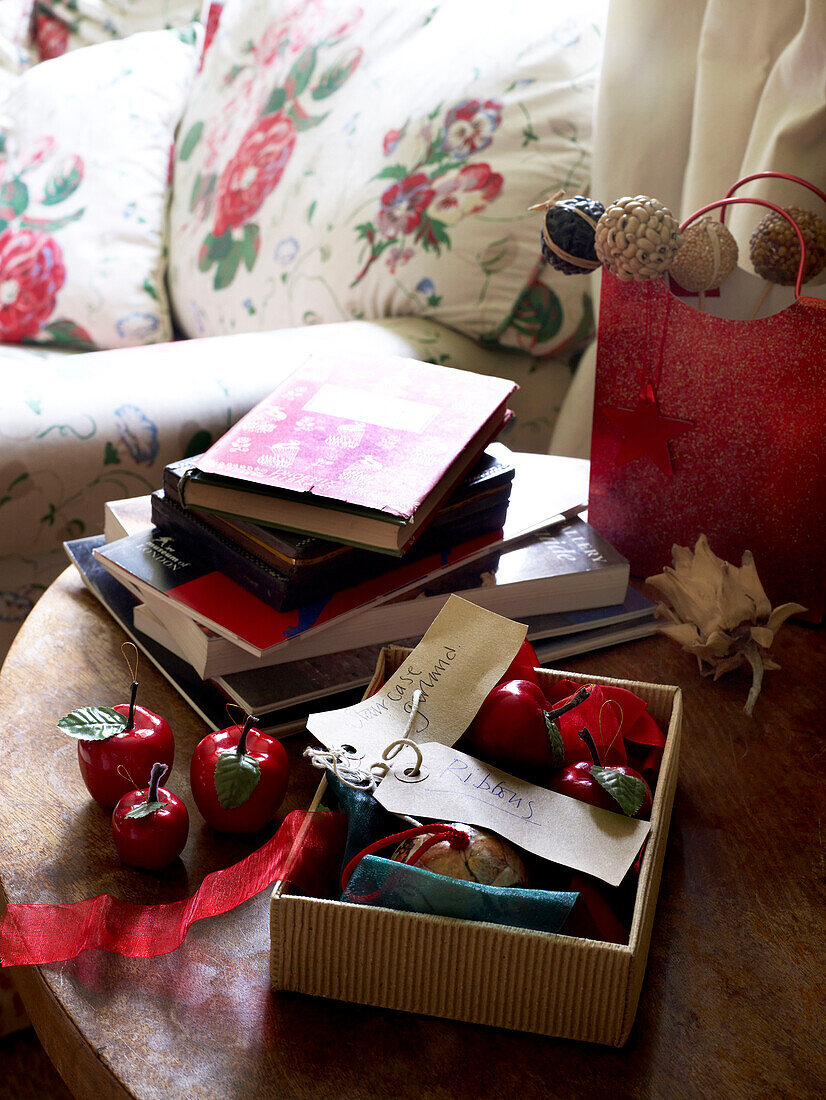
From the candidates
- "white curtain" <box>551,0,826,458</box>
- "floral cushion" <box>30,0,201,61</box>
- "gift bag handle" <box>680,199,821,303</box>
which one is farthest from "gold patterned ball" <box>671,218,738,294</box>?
"floral cushion" <box>30,0,201,61</box>

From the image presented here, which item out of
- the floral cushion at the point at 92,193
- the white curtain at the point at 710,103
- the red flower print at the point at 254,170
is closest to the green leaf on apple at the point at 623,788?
the white curtain at the point at 710,103

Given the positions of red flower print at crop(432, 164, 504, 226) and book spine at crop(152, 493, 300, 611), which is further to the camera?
red flower print at crop(432, 164, 504, 226)

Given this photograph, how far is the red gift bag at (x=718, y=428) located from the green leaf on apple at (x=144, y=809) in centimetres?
46

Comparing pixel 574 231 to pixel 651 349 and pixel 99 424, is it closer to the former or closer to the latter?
pixel 651 349

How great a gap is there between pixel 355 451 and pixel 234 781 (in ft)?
0.80

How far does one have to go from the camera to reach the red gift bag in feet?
2.13

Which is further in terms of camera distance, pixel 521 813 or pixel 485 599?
pixel 485 599

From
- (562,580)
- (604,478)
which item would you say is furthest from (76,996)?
(604,478)

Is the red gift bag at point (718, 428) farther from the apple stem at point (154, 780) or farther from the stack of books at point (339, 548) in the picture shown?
the apple stem at point (154, 780)

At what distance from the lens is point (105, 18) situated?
1.87 meters

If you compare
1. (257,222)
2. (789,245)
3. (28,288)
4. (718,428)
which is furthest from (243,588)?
(28,288)

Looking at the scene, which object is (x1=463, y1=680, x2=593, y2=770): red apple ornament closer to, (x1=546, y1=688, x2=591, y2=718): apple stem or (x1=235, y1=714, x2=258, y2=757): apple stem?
(x1=546, y1=688, x2=591, y2=718): apple stem

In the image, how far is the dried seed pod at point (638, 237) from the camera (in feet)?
2.05

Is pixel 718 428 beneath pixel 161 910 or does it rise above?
above
